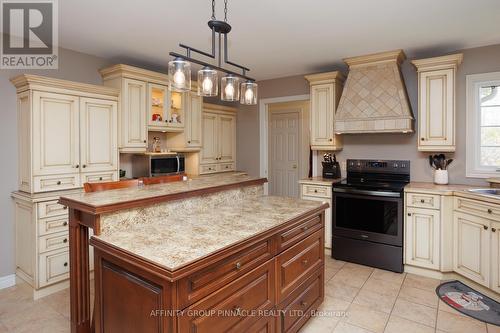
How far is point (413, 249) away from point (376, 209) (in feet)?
1.81

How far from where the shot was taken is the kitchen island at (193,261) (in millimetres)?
1228

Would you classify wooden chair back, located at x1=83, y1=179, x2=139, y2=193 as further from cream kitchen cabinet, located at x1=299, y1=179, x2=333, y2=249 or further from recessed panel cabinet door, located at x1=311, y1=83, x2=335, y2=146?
recessed panel cabinet door, located at x1=311, y1=83, x2=335, y2=146

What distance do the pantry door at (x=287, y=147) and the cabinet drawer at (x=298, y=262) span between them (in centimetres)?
328

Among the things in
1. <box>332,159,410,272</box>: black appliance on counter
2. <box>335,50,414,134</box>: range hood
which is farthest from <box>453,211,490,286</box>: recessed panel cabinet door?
<box>335,50,414,134</box>: range hood

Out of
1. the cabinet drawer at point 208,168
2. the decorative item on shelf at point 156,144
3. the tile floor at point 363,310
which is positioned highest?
the decorative item on shelf at point 156,144

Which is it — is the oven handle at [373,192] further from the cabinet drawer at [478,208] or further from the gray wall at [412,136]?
the gray wall at [412,136]

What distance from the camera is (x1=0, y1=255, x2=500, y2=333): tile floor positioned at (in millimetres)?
2277

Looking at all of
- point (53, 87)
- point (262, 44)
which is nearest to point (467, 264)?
point (262, 44)

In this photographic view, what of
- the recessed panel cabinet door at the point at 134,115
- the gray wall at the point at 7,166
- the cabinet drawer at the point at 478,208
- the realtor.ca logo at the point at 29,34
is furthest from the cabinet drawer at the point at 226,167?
the cabinet drawer at the point at 478,208

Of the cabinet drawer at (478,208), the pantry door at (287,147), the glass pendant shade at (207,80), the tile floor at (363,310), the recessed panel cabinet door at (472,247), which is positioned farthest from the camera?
the pantry door at (287,147)

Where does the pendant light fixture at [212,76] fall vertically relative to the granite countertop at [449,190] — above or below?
above

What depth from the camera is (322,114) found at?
4020 mm

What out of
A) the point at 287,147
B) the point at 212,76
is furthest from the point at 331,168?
the point at 212,76

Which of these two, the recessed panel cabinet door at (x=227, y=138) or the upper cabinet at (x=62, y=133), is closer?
the upper cabinet at (x=62, y=133)
